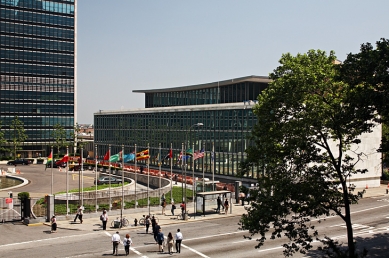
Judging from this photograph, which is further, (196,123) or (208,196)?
(196,123)

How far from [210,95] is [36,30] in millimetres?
61815

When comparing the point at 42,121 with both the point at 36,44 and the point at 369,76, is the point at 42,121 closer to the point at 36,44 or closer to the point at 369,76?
the point at 36,44

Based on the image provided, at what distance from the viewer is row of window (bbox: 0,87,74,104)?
13000cm

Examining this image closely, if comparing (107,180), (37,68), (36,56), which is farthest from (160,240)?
(36,56)

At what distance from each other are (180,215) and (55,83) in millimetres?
103056

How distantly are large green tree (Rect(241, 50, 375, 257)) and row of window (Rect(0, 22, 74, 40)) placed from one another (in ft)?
403

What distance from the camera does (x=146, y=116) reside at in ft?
310

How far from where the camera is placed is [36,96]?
135 metres

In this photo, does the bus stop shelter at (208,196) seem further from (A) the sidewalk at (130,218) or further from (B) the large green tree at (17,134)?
(B) the large green tree at (17,134)

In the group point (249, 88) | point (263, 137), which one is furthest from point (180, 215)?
point (249, 88)

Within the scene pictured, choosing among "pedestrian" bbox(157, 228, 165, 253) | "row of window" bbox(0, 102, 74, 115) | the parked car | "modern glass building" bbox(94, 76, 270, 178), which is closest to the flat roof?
"modern glass building" bbox(94, 76, 270, 178)

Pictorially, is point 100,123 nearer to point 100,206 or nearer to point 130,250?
point 100,206

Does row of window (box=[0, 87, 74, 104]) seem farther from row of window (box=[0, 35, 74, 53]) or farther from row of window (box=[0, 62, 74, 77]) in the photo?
row of window (box=[0, 35, 74, 53])

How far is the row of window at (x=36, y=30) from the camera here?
130000mm
